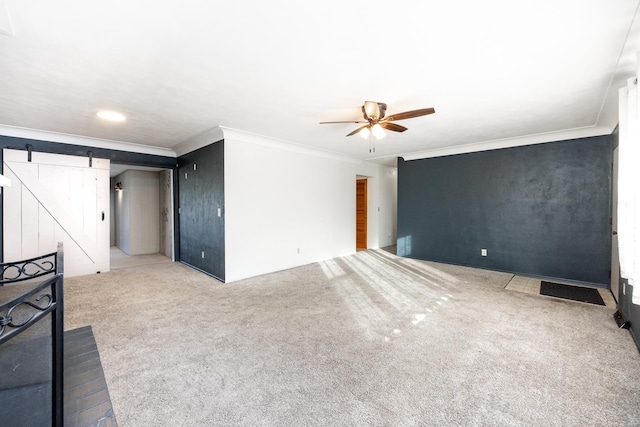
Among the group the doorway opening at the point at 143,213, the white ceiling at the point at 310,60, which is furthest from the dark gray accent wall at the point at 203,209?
the doorway opening at the point at 143,213

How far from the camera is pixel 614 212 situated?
385 centimetres

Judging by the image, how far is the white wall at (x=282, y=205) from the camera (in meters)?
4.32

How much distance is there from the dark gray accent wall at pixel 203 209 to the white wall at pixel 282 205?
20 cm

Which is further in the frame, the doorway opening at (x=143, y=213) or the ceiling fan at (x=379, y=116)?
the doorway opening at (x=143, y=213)

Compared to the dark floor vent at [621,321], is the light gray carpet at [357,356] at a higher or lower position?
lower

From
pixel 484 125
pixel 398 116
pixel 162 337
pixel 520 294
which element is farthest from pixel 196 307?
pixel 484 125

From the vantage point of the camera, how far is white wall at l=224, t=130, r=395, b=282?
4320 mm

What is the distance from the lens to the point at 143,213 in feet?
22.7

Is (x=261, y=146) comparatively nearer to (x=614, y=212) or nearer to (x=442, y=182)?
(x=442, y=182)

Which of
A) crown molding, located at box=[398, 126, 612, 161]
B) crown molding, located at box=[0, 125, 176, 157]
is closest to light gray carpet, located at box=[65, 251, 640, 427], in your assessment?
crown molding, located at box=[0, 125, 176, 157]

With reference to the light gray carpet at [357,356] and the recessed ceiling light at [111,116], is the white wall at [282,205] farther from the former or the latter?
the recessed ceiling light at [111,116]

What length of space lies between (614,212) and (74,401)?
6.10 metres

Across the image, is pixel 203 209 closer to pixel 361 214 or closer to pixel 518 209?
pixel 361 214

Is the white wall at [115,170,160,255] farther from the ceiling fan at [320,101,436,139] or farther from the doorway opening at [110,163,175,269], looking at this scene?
the ceiling fan at [320,101,436,139]
